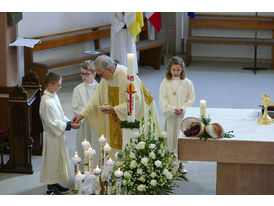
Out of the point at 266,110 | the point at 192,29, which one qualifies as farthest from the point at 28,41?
the point at 192,29

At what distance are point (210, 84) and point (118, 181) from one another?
7.39 m

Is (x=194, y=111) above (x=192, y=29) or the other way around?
the other way around

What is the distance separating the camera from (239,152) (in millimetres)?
4320

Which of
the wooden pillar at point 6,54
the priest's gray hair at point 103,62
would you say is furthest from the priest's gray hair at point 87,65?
the wooden pillar at point 6,54

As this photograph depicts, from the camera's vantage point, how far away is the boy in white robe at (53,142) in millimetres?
5410

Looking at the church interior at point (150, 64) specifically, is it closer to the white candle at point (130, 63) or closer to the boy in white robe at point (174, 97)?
the boy in white robe at point (174, 97)

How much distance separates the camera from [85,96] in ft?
19.4

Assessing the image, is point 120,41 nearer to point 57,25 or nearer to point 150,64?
point 57,25

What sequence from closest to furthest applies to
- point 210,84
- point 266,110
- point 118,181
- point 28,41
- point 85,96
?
1. point 118,181
2. point 266,110
3. point 85,96
4. point 28,41
5. point 210,84

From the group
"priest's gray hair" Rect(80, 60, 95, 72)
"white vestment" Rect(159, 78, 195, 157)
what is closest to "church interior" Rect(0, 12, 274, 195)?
"white vestment" Rect(159, 78, 195, 157)

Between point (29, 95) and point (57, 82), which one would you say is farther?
point (29, 95)

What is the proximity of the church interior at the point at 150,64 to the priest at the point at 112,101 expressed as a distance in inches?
30.0

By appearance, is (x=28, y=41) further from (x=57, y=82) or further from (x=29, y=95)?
(x=57, y=82)

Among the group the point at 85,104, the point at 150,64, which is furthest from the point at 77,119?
the point at 150,64
